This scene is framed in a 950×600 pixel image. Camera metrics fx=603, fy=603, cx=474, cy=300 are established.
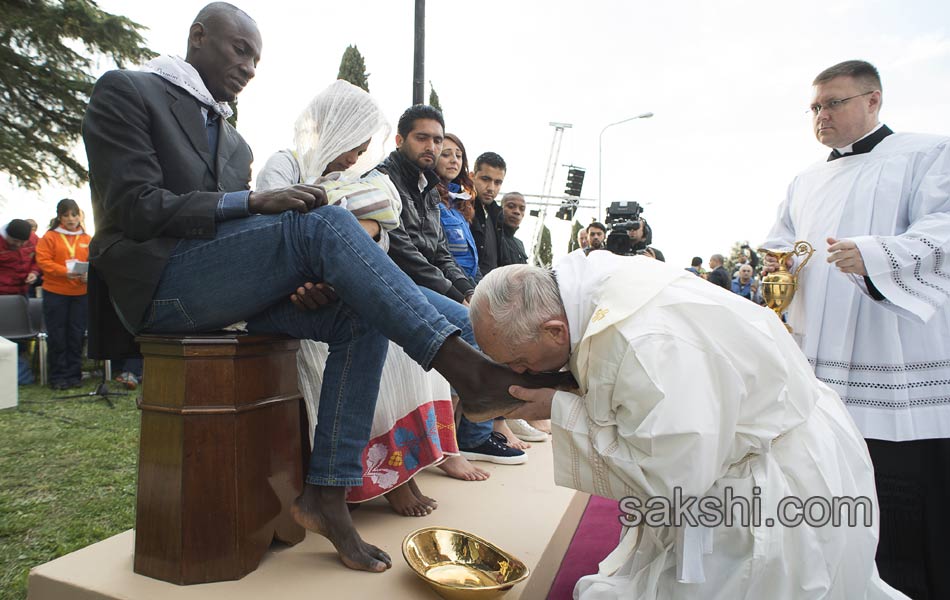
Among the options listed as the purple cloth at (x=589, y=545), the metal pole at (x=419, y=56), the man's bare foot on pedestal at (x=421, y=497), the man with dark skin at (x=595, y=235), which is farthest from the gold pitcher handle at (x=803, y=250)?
the man with dark skin at (x=595, y=235)

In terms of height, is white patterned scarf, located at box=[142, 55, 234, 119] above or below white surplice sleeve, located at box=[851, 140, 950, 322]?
above

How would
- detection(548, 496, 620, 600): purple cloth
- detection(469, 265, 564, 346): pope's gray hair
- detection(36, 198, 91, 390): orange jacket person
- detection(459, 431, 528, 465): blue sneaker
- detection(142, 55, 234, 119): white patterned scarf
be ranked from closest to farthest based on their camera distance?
detection(469, 265, 564, 346): pope's gray hair < detection(142, 55, 234, 119): white patterned scarf < detection(548, 496, 620, 600): purple cloth < detection(459, 431, 528, 465): blue sneaker < detection(36, 198, 91, 390): orange jacket person

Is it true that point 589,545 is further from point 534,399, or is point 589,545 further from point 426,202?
point 426,202

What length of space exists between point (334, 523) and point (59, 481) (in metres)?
2.41

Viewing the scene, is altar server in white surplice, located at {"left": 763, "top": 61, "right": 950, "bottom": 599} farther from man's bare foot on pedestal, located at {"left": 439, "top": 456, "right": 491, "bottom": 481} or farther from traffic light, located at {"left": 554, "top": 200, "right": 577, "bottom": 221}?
traffic light, located at {"left": 554, "top": 200, "right": 577, "bottom": 221}

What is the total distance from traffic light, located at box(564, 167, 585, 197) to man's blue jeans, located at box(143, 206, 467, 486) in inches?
932

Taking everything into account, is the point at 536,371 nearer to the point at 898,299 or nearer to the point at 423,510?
the point at 423,510

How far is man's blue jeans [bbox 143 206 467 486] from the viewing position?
1.85 meters

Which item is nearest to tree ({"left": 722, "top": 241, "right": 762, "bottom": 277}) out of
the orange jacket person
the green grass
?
the green grass

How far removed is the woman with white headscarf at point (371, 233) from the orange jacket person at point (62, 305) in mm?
5271

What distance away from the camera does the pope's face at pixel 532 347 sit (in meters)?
1.70

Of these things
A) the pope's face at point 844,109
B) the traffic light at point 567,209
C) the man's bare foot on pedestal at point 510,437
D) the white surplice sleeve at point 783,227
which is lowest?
the man's bare foot on pedestal at point 510,437

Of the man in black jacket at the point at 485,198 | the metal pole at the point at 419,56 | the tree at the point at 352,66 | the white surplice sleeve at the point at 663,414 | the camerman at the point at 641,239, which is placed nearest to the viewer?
the white surplice sleeve at the point at 663,414

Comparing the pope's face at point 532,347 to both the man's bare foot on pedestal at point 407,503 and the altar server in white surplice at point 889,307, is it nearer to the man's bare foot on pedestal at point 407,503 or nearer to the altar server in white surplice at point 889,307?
the man's bare foot on pedestal at point 407,503
